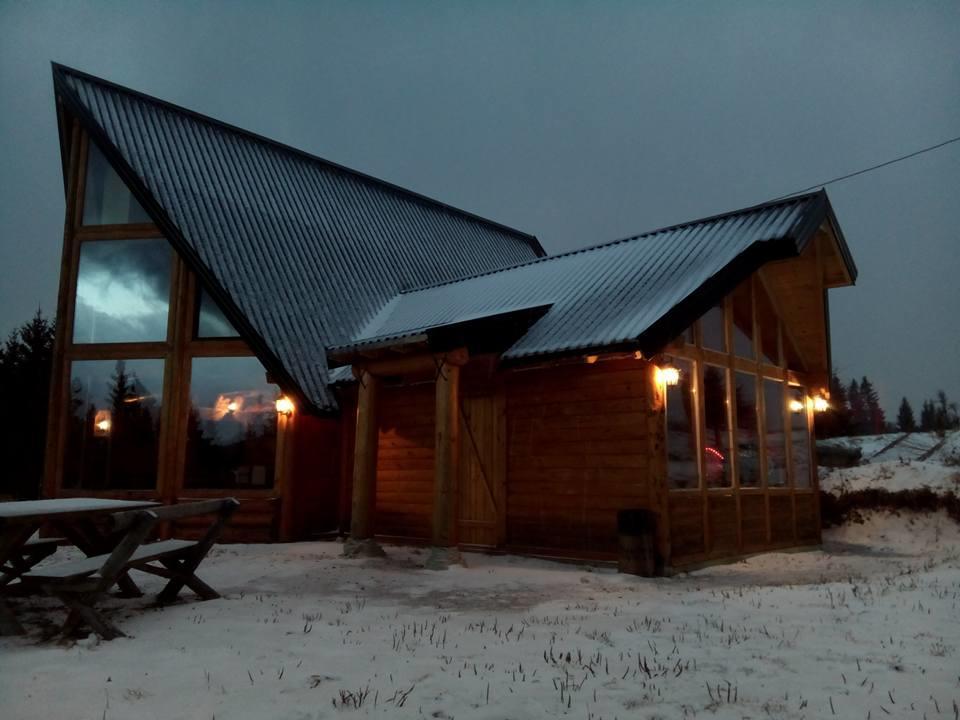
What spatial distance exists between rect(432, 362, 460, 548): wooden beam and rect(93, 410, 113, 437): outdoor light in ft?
19.7

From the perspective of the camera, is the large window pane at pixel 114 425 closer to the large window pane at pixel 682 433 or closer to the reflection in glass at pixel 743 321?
the large window pane at pixel 682 433

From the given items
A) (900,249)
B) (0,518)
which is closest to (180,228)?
(0,518)

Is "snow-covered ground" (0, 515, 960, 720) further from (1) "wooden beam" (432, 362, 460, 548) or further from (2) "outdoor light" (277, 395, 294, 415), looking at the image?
(2) "outdoor light" (277, 395, 294, 415)

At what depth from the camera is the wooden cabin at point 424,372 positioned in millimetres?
9867

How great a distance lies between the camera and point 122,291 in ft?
42.0

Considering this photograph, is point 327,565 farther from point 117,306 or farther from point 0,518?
point 117,306

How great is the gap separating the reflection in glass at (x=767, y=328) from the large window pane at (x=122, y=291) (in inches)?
394

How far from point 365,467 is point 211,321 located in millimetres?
4249

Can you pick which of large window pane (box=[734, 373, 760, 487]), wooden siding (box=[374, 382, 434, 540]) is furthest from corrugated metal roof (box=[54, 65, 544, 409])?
large window pane (box=[734, 373, 760, 487])

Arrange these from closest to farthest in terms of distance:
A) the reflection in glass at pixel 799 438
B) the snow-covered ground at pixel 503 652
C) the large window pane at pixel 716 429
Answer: the snow-covered ground at pixel 503 652 → the large window pane at pixel 716 429 → the reflection in glass at pixel 799 438

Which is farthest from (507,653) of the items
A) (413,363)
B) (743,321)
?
(743,321)

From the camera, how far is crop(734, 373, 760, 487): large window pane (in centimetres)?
1134

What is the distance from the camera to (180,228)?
12445 millimetres

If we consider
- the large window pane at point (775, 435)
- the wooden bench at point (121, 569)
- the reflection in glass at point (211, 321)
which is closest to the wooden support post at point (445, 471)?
the wooden bench at point (121, 569)
